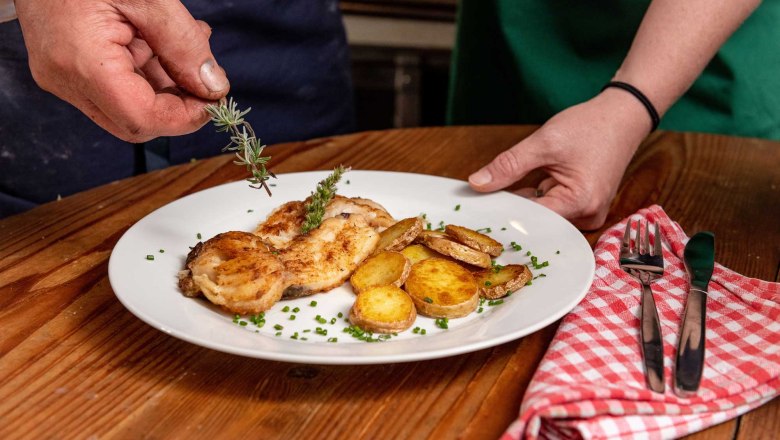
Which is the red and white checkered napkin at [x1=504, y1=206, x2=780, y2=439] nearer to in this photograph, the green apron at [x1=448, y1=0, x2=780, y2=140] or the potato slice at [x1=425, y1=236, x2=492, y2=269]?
the potato slice at [x1=425, y1=236, x2=492, y2=269]

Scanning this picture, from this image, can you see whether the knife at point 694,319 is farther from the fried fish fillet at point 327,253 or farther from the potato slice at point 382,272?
the fried fish fillet at point 327,253

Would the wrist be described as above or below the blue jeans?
above

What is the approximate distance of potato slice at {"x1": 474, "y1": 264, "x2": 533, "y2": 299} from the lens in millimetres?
1291

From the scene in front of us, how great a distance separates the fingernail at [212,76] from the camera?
1.37 meters

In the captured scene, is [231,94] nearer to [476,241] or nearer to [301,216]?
[301,216]

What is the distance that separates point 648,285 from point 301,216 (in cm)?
65

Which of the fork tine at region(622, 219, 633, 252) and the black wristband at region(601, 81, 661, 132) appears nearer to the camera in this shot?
the fork tine at region(622, 219, 633, 252)

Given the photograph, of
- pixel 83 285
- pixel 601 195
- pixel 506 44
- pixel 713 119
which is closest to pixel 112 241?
pixel 83 285

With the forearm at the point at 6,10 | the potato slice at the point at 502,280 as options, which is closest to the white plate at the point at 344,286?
the potato slice at the point at 502,280

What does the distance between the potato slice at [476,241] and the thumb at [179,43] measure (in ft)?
1.64

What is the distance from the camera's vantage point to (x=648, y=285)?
4.26ft

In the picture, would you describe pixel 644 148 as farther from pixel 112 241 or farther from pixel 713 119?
pixel 112 241

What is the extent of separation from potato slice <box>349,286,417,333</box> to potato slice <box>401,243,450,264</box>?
0.60 ft

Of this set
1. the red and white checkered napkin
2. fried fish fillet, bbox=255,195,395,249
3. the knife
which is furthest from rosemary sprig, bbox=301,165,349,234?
the knife
